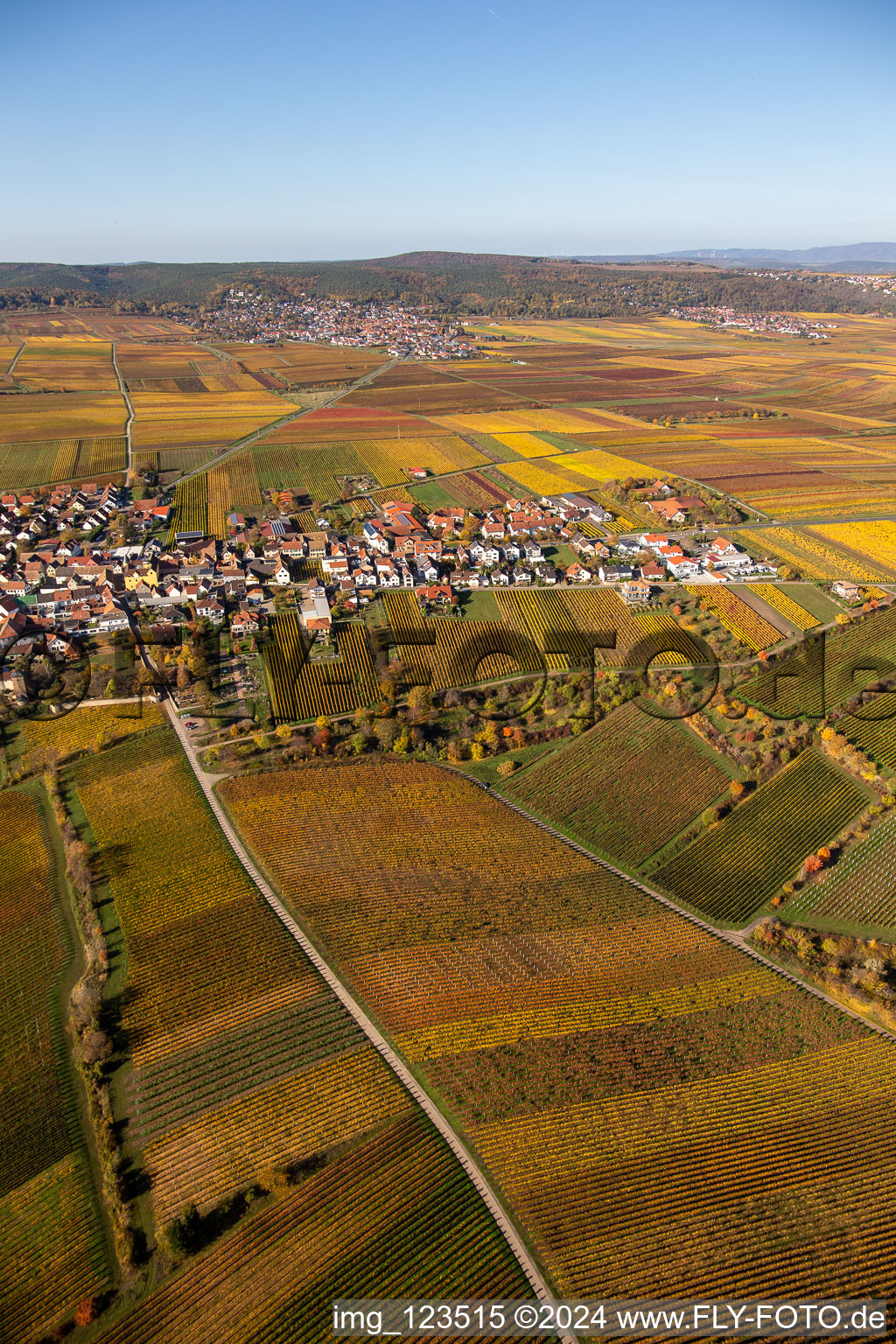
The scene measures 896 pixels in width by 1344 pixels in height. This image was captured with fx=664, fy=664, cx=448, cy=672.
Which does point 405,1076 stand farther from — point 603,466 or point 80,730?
point 603,466

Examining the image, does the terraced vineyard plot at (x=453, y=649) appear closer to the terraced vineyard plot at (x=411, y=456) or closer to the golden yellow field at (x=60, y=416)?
the terraced vineyard plot at (x=411, y=456)

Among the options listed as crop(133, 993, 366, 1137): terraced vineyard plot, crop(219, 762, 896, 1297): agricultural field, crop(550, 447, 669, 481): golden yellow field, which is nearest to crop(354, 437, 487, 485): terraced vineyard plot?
crop(550, 447, 669, 481): golden yellow field

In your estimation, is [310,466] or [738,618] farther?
[310,466]

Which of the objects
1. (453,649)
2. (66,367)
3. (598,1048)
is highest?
(66,367)

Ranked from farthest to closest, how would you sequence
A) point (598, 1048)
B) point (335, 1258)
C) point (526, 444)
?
1. point (526, 444)
2. point (598, 1048)
3. point (335, 1258)

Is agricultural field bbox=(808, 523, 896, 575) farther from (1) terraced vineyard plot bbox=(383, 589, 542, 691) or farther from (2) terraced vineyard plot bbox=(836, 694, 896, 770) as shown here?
(1) terraced vineyard plot bbox=(383, 589, 542, 691)

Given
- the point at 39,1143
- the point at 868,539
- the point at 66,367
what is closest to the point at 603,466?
the point at 868,539

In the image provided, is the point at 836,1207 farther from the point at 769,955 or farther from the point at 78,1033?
the point at 78,1033
